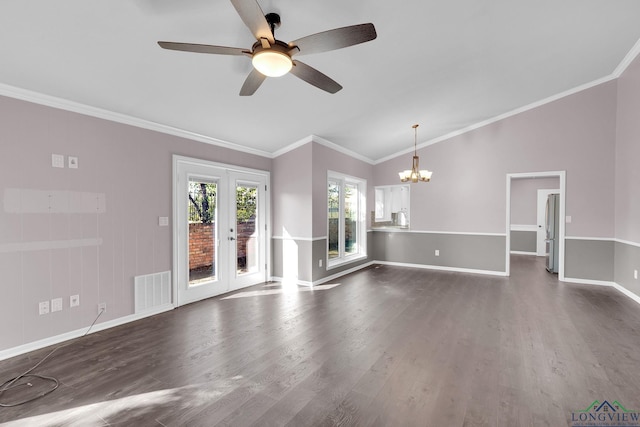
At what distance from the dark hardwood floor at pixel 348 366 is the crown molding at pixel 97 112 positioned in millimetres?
2461

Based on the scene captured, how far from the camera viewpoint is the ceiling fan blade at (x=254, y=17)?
1.56 meters

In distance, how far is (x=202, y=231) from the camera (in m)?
4.52

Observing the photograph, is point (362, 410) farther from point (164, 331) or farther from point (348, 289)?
point (348, 289)

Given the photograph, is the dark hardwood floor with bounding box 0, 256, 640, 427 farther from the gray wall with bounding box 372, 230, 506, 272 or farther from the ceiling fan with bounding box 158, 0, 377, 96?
the ceiling fan with bounding box 158, 0, 377, 96

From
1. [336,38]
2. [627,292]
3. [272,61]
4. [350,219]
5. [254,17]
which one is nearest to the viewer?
[254,17]

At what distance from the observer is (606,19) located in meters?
3.36

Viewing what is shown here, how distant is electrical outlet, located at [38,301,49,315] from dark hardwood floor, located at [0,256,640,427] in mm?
395

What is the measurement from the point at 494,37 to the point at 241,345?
4.35m

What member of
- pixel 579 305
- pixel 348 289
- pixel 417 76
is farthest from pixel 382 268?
pixel 417 76

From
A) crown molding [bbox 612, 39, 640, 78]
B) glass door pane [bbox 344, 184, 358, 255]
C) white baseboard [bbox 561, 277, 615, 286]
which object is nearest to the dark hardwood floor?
white baseboard [bbox 561, 277, 615, 286]

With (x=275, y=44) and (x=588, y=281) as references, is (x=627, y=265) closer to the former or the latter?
Answer: (x=588, y=281)

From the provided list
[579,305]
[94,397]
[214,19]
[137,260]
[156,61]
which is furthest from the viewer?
[579,305]

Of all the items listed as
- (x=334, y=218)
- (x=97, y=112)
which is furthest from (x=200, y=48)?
(x=334, y=218)

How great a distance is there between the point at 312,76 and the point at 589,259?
6.20 meters
